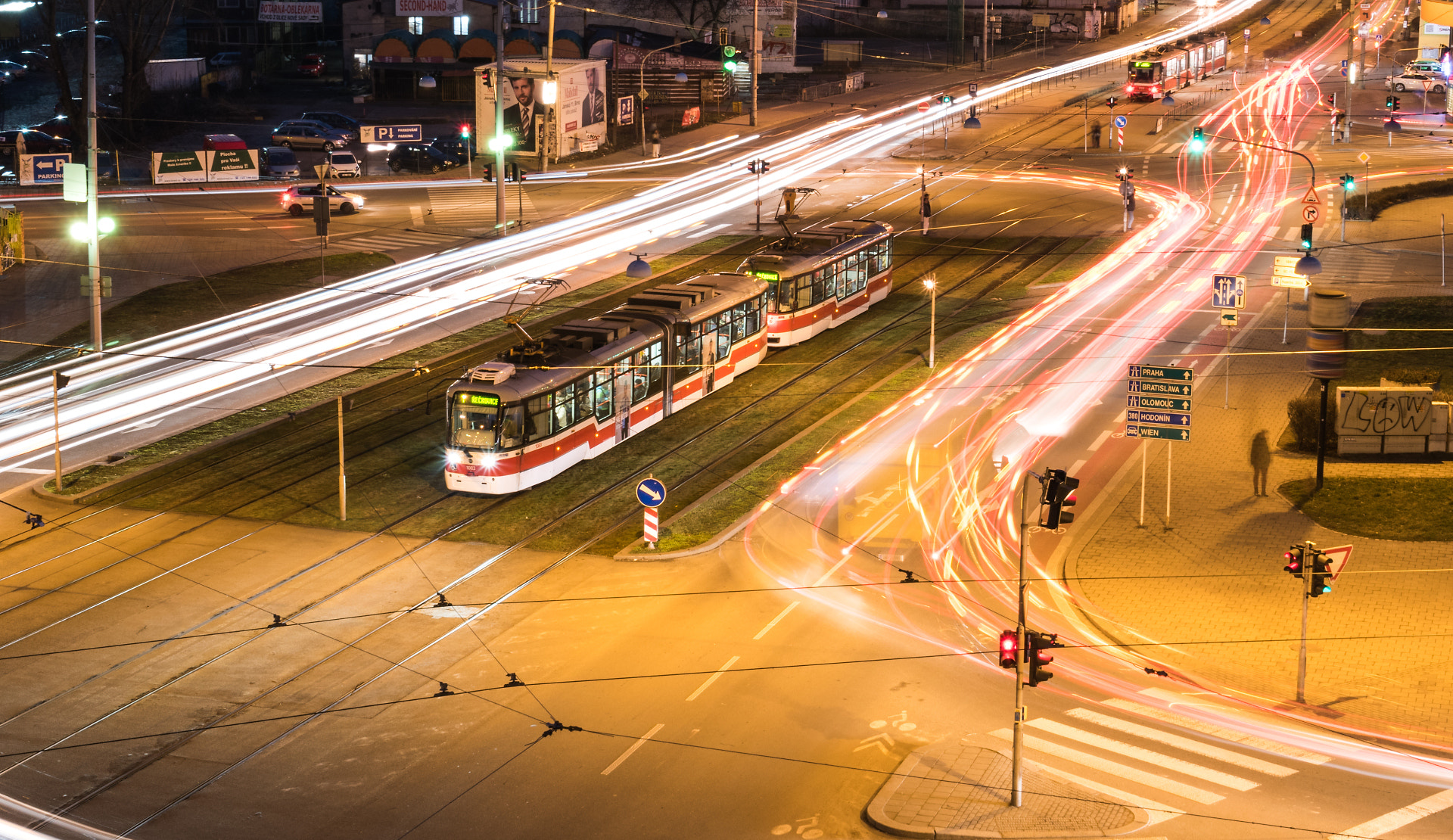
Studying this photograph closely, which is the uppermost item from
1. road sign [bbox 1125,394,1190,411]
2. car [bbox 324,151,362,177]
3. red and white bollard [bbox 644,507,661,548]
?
car [bbox 324,151,362,177]

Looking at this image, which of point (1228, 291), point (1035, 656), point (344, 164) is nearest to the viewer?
point (1035, 656)

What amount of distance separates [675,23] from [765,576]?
261 feet

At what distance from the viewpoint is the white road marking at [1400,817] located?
1962 centimetres

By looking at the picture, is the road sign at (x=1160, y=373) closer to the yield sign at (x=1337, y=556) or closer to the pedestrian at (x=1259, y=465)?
the pedestrian at (x=1259, y=465)

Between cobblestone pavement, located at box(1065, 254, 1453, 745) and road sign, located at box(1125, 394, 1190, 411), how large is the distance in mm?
2501

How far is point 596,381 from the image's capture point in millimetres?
35938

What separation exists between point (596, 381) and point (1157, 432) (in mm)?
13665

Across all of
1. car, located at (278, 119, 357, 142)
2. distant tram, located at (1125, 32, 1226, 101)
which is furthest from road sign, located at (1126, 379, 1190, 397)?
distant tram, located at (1125, 32, 1226, 101)

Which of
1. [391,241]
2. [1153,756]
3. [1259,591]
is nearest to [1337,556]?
[1259,591]

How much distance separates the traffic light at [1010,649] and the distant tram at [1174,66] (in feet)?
251

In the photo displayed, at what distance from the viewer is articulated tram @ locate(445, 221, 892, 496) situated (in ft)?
110

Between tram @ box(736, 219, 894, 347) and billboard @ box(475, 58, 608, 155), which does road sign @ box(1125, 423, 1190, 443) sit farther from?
billboard @ box(475, 58, 608, 155)

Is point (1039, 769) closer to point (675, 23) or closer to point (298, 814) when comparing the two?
point (298, 814)

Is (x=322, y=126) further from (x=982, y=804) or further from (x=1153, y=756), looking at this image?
(x=982, y=804)
